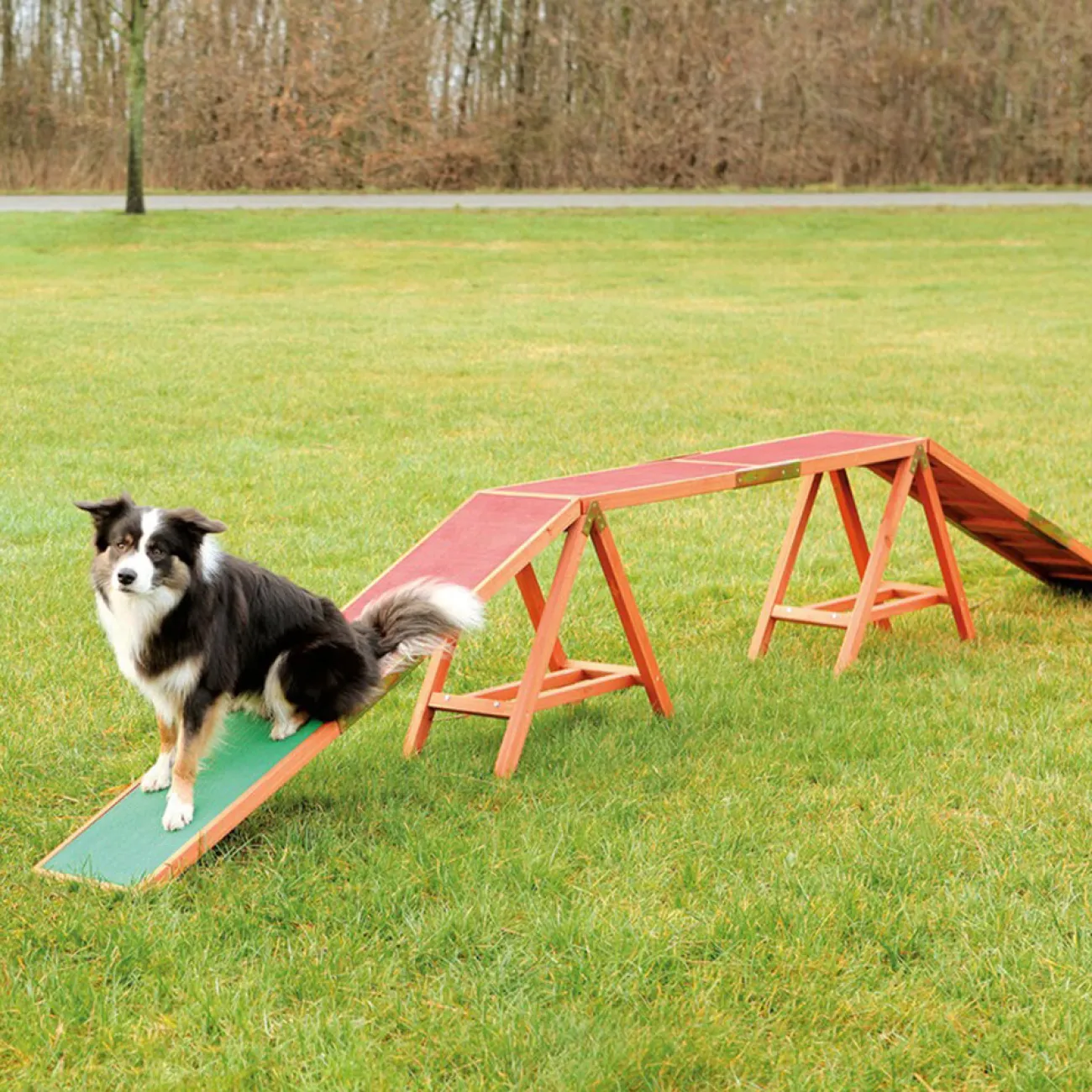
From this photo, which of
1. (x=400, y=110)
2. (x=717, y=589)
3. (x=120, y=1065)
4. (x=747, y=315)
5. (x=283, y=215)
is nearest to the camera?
(x=120, y=1065)

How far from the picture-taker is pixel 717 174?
36.0 m

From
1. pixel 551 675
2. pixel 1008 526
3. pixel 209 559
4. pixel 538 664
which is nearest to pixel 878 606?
pixel 1008 526

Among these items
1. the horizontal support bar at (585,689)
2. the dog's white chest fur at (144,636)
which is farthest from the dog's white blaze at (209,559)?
the horizontal support bar at (585,689)

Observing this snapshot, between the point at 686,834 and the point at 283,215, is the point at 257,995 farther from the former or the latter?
the point at 283,215

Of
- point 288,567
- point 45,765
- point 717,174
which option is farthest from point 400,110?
point 45,765

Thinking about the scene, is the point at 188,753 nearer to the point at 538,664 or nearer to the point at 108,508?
the point at 108,508

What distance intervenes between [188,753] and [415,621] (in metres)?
0.86

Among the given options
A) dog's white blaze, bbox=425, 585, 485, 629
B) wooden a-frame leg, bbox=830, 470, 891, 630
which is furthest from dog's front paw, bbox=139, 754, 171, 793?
wooden a-frame leg, bbox=830, 470, 891, 630

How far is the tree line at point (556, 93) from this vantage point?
3469cm

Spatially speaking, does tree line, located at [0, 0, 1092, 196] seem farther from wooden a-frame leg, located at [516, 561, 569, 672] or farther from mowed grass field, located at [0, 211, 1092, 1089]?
wooden a-frame leg, located at [516, 561, 569, 672]

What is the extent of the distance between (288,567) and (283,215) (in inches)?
877

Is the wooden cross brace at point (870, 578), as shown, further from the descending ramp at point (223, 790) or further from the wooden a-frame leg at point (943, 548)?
the descending ramp at point (223, 790)

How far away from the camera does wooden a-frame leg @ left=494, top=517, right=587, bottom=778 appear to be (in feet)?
16.2

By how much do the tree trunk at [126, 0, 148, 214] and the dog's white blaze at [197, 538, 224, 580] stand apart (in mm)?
24816
